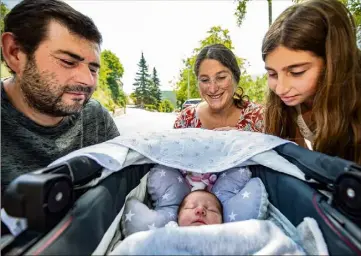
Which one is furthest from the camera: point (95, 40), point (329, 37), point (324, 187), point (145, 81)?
point (145, 81)

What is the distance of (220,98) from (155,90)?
50.5 metres

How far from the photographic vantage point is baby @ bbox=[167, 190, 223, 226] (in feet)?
4.55

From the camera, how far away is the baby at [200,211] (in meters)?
1.39

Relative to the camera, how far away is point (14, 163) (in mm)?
1593

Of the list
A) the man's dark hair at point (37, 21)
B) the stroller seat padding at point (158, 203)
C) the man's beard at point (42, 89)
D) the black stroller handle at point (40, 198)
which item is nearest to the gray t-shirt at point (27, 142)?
the man's beard at point (42, 89)

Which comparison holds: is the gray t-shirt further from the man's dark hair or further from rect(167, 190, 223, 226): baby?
rect(167, 190, 223, 226): baby

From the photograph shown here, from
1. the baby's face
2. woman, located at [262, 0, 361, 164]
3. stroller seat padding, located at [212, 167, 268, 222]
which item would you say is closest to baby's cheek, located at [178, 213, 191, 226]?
the baby's face

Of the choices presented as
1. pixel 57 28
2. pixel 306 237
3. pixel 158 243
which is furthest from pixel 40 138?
pixel 306 237

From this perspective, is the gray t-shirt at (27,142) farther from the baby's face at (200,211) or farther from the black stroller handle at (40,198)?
the baby's face at (200,211)

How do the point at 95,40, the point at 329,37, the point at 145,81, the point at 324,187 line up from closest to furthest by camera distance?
the point at 324,187, the point at 329,37, the point at 95,40, the point at 145,81

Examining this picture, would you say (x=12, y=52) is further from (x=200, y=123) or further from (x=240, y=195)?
(x=200, y=123)

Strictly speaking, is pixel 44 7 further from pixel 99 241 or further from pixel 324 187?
pixel 324 187

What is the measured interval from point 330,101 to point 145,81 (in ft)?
172

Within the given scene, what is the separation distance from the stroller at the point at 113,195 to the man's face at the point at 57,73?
40 cm
